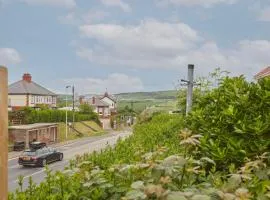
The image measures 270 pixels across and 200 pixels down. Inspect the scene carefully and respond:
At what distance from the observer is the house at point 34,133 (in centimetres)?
4534

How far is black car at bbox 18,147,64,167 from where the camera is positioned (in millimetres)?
33500

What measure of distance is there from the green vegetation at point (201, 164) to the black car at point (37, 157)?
2797 cm

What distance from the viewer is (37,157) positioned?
1340 inches

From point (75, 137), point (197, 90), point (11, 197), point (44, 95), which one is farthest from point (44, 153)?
point (44, 95)

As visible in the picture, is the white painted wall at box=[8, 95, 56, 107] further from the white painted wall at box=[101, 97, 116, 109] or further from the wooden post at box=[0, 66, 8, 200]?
the wooden post at box=[0, 66, 8, 200]

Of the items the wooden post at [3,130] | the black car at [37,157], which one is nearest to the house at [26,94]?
the black car at [37,157]

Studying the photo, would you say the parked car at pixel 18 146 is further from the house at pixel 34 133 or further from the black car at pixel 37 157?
the black car at pixel 37 157

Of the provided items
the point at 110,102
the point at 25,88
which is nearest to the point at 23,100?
the point at 25,88

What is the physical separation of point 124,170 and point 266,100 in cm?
219

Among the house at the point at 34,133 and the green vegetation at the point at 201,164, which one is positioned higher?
the green vegetation at the point at 201,164

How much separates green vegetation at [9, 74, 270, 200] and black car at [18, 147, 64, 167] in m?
28.0

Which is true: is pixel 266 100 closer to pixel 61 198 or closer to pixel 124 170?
pixel 124 170

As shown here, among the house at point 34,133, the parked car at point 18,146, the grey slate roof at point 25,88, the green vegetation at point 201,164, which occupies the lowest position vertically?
the parked car at point 18,146

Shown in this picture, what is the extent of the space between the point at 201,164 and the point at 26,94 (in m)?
71.8
